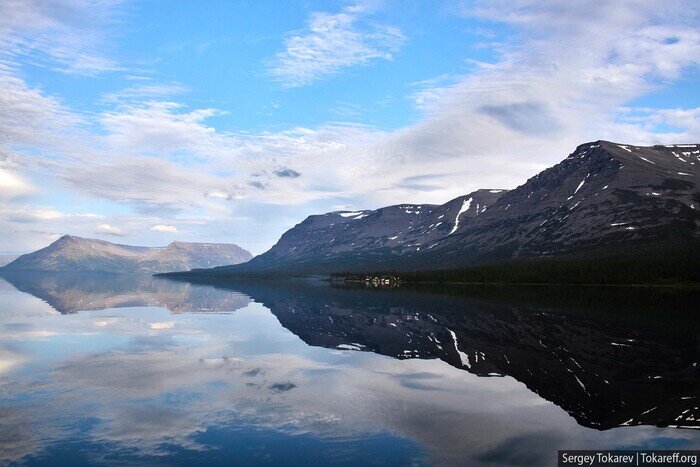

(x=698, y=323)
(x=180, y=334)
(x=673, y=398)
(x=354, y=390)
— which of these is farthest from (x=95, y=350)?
(x=698, y=323)

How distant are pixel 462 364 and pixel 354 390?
498 inches

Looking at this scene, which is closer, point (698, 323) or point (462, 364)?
point (462, 364)

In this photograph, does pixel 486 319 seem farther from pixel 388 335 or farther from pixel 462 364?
pixel 462 364

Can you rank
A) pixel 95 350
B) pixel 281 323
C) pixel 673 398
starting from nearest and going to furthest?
pixel 673 398 → pixel 95 350 → pixel 281 323

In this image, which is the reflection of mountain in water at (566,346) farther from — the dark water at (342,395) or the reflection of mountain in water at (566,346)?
the dark water at (342,395)

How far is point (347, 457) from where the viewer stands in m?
19.7

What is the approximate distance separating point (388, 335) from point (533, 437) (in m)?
35.9

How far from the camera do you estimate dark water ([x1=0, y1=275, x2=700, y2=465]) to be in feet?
68.5

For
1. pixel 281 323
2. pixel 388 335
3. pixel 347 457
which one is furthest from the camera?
pixel 281 323
